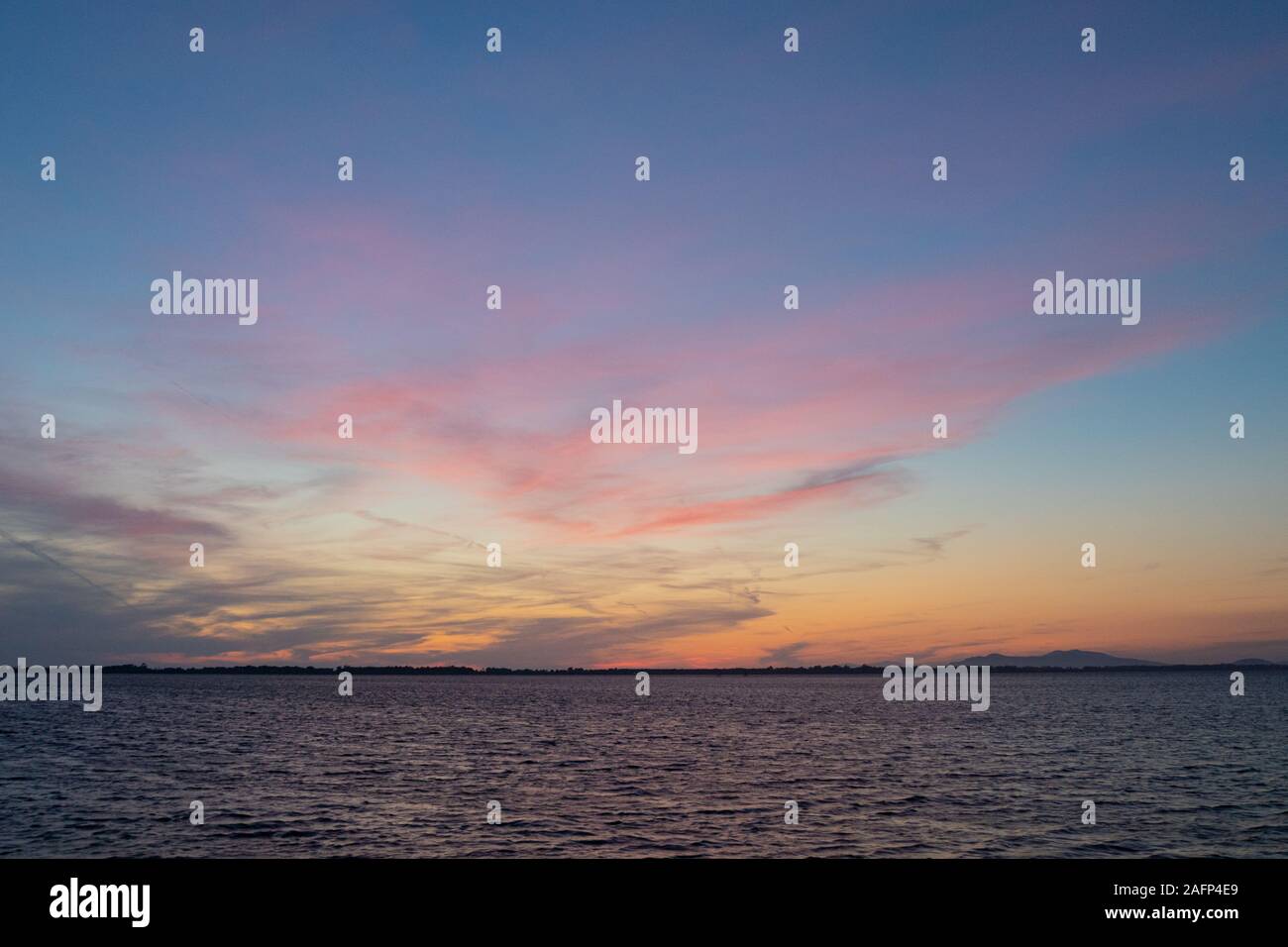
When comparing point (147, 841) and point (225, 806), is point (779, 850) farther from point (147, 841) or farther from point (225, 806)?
point (225, 806)

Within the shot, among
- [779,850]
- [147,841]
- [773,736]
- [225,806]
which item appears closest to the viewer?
[779,850]

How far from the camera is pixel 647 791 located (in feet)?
151

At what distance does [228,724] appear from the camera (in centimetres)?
10031

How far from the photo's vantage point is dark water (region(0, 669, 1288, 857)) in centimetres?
3356

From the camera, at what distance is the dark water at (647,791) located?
3356cm
